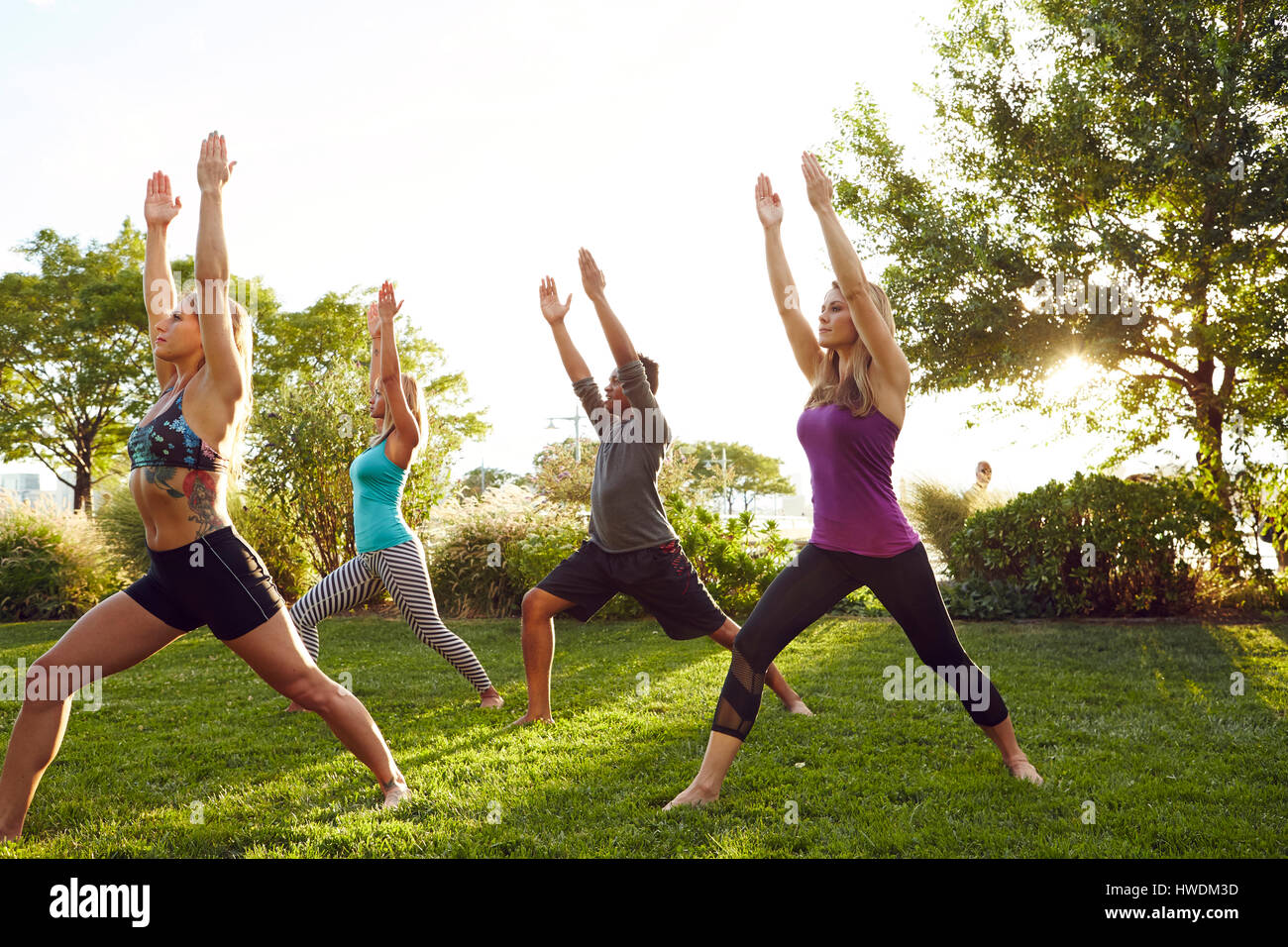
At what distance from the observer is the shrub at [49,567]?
12.5 metres

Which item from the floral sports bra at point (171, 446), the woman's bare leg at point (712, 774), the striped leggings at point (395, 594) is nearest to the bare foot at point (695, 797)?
the woman's bare leg at point (712, 774)

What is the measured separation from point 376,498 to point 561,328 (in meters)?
1.68

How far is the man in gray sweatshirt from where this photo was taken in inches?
194

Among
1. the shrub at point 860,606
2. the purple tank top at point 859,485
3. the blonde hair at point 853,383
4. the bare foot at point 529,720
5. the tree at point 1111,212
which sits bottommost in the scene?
the bare foot at point 529,720

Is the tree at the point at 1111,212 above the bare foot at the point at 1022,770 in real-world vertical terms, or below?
above

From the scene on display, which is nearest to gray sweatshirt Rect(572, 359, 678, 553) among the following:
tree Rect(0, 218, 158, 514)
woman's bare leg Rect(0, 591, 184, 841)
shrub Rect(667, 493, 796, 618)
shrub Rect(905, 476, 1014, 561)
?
woman's bare leg Rect(0, 591, 184, 841)

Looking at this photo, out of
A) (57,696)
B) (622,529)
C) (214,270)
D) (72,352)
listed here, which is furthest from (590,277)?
(72,352)

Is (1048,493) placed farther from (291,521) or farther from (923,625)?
(291,521)

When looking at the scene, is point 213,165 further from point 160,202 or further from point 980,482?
point 980,482

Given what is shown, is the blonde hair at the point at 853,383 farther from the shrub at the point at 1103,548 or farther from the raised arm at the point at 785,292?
the shrub at the point at 1103,548

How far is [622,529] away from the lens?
4.95 metres

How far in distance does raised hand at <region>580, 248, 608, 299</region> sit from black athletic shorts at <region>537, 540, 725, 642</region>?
1.42m

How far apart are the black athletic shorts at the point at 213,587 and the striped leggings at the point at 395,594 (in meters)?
2.36

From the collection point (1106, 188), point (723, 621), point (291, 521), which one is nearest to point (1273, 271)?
point (1106, 188)
